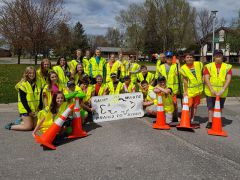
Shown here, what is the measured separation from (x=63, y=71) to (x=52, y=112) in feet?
7.81

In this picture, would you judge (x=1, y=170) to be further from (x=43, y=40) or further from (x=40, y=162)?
(x=43, y=40)

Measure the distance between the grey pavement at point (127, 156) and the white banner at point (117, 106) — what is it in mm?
798

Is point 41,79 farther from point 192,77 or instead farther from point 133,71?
point 133,71

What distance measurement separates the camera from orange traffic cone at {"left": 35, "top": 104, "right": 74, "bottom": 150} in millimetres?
5047

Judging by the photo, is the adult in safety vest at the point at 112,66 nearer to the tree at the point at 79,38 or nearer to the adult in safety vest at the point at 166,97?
the adult in safety vest at the point at 166,97

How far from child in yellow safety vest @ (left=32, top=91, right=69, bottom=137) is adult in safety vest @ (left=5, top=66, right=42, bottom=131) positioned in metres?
0.47

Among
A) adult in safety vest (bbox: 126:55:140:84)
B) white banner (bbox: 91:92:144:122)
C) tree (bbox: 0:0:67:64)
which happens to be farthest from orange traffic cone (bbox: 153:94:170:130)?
tree (bbox: 0:0:67:64)

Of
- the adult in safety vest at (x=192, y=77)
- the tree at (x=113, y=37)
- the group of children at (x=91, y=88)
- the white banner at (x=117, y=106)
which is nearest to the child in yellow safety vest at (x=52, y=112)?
the group of children at (x=91, y=88)

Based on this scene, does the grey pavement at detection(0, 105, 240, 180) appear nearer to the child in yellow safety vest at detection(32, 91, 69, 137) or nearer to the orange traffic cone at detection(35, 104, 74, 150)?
the orange traffic cone at detection(35, 104, 74, 150)

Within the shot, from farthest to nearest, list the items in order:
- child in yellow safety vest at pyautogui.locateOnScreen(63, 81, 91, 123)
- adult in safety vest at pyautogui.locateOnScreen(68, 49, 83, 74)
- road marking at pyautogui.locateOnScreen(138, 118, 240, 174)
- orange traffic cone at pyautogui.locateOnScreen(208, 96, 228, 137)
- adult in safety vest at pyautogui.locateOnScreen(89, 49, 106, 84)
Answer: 1. adult in safety vest at pyautogui.locateOnScreen(89, 49, 106, 84)
2. adult in safety vest at pyautogui.locateOnScreen(68, 49, 83, 74)
3. child in yellow safety vest at pyautogui.locateOnScreen(63, 81, 91, 123)
4. orange traffic cone at pyautogui.locateOnScreen(208, 96, 228, 137)
5. road marking at pyautogui.locateOnScreen(138, 118, 240, 174)

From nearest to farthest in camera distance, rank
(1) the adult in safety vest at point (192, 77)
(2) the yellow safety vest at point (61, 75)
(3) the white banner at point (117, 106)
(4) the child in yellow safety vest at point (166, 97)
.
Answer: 1. (1) the adult in safety vest at point (192, 77)
2. (4) the child in yellow safety vest at point (166, 97)
3. (3) the white banner at point (117, 106)
4. (2) the yellow safety vest at point (61, 75)

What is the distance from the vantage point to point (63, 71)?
789cm

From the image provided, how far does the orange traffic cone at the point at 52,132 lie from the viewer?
16.6 ft

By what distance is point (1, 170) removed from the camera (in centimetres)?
414
